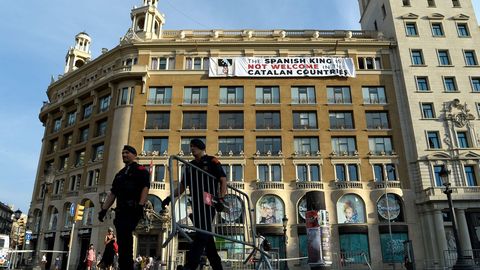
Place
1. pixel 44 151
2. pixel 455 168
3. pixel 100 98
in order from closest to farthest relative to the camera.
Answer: pixel 455 168 < pixel 100 98 < pixel 44 151

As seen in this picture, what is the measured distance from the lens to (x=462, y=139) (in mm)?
34188

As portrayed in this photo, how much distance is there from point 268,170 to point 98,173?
655 inches

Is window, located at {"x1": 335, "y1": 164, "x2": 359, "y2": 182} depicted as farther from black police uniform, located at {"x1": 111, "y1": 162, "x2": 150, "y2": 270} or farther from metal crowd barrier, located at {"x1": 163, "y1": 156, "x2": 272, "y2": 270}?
black police uniform, located at {"x1": 111, "y1": 162, "x2": 150, "y2": 270}

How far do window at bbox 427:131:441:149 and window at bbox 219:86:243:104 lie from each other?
1783 centimetres

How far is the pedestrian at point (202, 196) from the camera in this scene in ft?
17.0

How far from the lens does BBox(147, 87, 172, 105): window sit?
3728 centimetres

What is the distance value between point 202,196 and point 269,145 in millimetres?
30012

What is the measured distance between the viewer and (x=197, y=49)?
127 ft

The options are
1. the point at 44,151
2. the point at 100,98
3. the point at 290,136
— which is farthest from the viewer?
the point at 44,151

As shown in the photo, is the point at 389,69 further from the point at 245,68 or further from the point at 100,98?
the point at 100,98

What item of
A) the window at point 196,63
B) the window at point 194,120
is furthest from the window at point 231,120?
the window at point 196,63

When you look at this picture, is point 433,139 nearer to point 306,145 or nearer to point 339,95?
point 339,95

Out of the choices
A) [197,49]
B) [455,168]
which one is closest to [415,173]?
[455,168]

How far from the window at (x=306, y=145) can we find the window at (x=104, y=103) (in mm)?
20038
